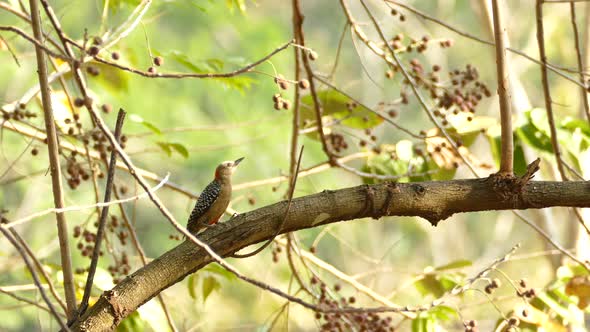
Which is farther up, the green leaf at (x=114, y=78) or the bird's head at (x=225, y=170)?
the green leaf at (x=114, y=78)

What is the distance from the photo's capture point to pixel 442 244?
496 inches

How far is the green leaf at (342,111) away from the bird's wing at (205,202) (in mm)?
586

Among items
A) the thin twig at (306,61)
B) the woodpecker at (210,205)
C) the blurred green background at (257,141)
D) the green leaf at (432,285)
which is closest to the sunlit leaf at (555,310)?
the green leaf at (432,285)

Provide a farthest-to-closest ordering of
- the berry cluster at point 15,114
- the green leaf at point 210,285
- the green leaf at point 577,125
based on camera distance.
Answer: the green leaf at point 210,285 → the green leaf at point 577,125 → the berry cluster at point 15,114

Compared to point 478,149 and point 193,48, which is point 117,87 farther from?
point 478,149

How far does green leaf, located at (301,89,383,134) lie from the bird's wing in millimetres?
586

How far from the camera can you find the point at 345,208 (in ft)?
7.93

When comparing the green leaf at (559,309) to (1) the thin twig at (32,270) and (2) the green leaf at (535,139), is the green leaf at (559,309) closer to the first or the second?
(2) the green leaf at (535,139)

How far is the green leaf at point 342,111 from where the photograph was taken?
357 centimetres

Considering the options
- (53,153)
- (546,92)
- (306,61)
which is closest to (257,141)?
(306,61)

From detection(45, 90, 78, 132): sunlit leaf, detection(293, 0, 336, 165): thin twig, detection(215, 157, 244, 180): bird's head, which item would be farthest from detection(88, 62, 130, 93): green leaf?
detection(293, 0, 336, 165): thin twig

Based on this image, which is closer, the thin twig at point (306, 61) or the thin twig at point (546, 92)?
the thin twig at point (546, 92)

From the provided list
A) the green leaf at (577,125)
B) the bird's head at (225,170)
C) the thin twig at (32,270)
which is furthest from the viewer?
the bird's head at (225,170)

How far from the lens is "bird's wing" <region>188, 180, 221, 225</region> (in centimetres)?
371
